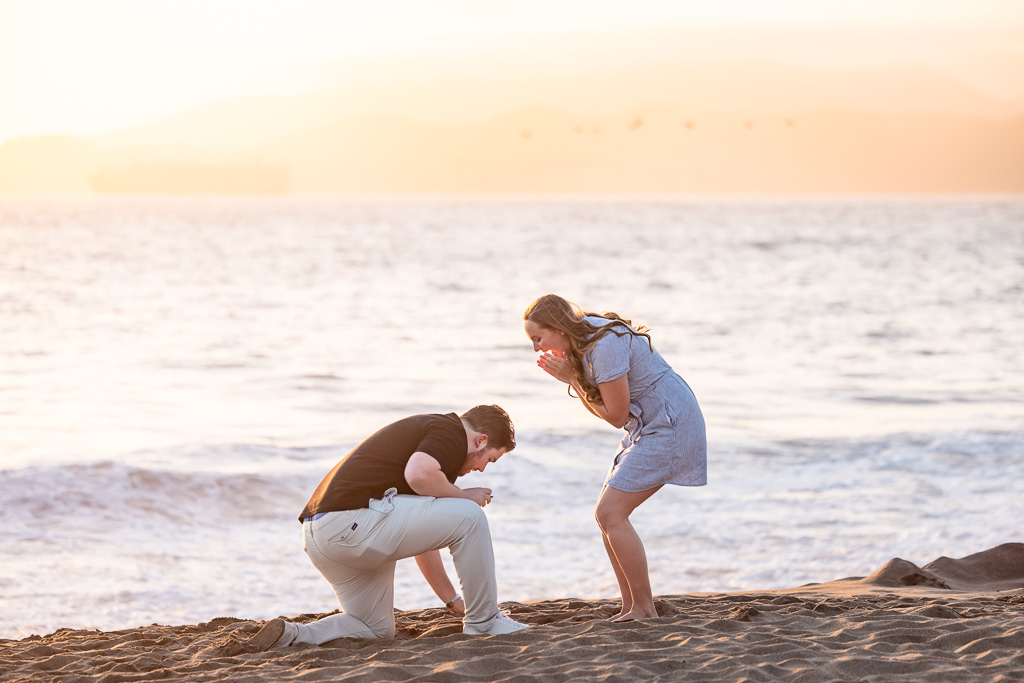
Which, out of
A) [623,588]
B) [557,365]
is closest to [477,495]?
[557,365]

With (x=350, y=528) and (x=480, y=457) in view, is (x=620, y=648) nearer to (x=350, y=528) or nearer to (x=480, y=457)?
(x=480, y=457)

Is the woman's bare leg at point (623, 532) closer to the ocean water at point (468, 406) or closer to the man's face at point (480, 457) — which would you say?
the man's face at point (480, 457)

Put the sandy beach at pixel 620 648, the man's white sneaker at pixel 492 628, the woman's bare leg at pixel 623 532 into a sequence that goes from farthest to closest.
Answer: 1. the woman's bare leg at pixel 623 532
2. the man's white sneaker at pixel 492 628
3. the sandy beach at pixel 620 648

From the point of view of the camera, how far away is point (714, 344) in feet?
71.7

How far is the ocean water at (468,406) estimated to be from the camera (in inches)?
306

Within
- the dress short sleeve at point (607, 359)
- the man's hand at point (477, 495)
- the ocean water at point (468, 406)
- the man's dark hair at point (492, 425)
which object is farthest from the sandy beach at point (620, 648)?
the ocean water at point (468, 406)

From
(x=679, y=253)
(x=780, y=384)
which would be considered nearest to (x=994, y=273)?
(x=679, y=253)

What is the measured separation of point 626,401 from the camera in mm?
4641

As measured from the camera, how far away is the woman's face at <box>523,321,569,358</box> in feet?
15.1

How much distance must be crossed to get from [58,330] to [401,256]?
23739 millimetres

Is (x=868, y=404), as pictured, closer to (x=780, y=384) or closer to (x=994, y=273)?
(x=780, y=384)

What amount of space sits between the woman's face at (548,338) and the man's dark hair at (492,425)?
0.37 metres

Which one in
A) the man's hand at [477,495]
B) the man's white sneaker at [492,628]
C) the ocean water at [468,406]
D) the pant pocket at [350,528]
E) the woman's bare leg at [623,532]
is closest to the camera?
the pant pocket at [350,528]

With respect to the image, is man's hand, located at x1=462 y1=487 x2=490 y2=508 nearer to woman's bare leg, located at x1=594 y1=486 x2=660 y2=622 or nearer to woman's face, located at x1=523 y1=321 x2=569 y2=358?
woman's bare leg, located at x1=594 y1=486 x2=660 y2=622
